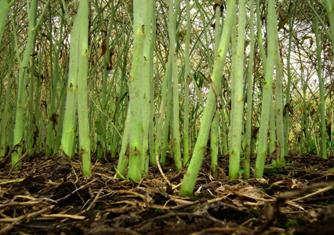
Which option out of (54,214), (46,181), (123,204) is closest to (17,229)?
(54,214)

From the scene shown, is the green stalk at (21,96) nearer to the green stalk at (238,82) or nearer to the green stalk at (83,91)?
the green stalk at (83,91)

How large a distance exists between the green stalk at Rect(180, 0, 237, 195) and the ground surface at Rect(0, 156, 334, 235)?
6 centimetres

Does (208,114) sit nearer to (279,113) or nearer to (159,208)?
(159,208)

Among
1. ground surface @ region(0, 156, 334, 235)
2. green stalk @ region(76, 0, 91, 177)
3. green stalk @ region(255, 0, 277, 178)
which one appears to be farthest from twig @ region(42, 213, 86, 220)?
green stalk @ region(255, 0, 277, 178)

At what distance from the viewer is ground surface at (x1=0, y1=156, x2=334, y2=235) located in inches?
31.2

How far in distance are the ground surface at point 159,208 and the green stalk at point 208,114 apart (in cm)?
6

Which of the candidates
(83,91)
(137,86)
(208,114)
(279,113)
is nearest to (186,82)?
(279,113)

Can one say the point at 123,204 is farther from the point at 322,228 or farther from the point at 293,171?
the point at 293,171

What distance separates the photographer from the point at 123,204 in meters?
1.17

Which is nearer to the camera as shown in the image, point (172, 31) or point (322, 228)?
point (322, 228)

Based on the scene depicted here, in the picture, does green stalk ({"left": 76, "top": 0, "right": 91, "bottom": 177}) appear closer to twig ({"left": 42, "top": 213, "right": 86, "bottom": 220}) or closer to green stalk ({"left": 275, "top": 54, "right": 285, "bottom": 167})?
twig ({"left": 42, "top": 213, "right": 86, "bottom": 220})

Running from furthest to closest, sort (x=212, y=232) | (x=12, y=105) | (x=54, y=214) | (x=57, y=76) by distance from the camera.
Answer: (x=12, y=105) < (x=57, y=76) < (x=54, y=214) < (x=212, y=232)

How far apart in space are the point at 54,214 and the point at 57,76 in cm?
201

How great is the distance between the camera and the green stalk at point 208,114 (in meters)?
1.19
